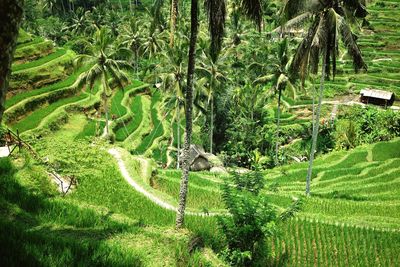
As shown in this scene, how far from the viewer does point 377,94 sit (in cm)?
4909

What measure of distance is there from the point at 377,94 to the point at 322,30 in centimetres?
3694

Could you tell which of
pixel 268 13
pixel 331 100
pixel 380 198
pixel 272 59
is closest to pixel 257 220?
pixel 380 198

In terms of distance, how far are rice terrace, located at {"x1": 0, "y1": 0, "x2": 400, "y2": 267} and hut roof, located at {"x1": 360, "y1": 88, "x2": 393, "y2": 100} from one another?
211 mm

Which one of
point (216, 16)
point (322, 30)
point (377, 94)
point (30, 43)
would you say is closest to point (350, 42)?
point (322, 30)

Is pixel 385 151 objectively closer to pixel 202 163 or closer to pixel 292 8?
pixel 202 163

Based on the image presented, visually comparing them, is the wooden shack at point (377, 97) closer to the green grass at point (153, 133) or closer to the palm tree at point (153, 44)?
the green grass at point (153, 133)

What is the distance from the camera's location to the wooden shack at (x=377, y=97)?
48594 mm

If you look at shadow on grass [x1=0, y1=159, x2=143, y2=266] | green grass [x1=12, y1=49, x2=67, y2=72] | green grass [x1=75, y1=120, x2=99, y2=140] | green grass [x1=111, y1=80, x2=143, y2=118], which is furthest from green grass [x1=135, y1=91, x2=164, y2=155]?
shadow on grass [x1=0, y1=159, x2=143, y2=266]

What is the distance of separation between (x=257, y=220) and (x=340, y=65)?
56549 mm

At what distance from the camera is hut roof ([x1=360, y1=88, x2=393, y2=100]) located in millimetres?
48406

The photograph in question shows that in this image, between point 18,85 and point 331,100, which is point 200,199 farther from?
point 331,100

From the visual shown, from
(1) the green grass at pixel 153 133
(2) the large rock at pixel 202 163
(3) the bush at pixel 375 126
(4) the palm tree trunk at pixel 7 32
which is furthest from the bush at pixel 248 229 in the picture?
(3) the bush at pixel 375 126

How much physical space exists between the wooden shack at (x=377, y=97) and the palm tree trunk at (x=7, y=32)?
51.2m

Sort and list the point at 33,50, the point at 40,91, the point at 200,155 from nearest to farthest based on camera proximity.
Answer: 1. the point at 200,155
2. the point at 40,91
3. the point at 33,50
